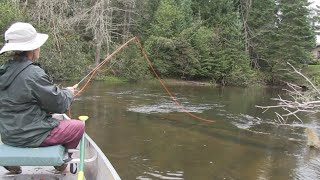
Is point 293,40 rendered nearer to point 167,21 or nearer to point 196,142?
point 167,21

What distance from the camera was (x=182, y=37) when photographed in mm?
30953

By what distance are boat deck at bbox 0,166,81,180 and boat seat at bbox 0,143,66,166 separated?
1.95ft

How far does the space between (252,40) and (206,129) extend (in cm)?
2635

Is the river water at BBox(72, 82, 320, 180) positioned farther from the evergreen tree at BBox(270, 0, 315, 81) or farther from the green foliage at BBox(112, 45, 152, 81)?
the evergreen tree at BBox(270, 0, 315, 81)

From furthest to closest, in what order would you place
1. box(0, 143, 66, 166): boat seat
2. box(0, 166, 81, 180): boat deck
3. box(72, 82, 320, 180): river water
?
box(72, 82, 320, 180): river water
box(0, 166, 81, 180): boat deck
box(0, 143, 66, 166): boat seat

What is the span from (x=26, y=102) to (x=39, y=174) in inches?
38.4

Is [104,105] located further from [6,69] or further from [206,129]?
[6,69]

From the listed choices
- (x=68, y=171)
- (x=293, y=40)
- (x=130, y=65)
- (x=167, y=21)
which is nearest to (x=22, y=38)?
(x=68, y=171)

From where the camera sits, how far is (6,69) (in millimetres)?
3480

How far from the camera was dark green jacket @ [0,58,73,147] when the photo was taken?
338cm

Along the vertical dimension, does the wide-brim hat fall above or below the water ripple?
above

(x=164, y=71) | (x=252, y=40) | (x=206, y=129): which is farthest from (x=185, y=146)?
(x=252, y=40)

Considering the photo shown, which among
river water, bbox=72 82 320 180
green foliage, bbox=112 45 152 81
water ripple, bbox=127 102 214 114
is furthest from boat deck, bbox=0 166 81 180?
green foliage, bbox=112 45 152 81

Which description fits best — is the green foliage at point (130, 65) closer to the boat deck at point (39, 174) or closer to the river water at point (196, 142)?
the river water at point (196, 142)
